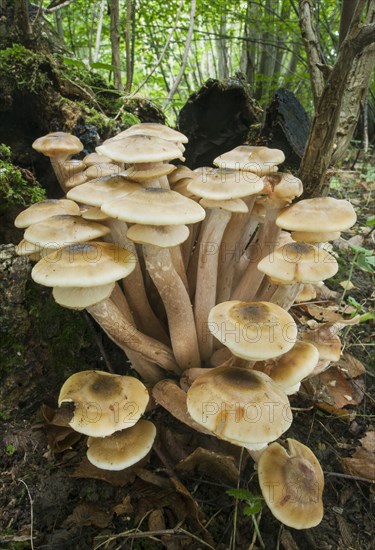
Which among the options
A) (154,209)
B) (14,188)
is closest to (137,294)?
(154,209)

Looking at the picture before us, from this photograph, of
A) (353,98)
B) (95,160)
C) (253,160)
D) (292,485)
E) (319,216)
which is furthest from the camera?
(353,98)

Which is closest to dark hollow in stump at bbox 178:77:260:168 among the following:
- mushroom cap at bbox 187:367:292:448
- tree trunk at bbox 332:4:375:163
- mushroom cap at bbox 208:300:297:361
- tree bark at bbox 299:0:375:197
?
tree trunk at bbox 332:4:375:163

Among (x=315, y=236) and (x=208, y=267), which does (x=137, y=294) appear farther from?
(x=315, y=236)

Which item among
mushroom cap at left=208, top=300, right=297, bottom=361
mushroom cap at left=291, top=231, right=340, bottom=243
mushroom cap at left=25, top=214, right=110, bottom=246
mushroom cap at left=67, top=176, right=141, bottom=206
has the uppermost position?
mushroom cap at left=67, top=176, right=141, bottom=206

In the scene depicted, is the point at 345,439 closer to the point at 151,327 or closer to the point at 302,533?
the point at 302,533

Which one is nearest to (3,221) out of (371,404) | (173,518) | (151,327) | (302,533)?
(151,327)

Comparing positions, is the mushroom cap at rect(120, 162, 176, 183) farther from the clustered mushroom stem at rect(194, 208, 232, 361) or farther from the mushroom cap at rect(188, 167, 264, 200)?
the clustered mushroom stem at rect(194, 208, 232, 361)
